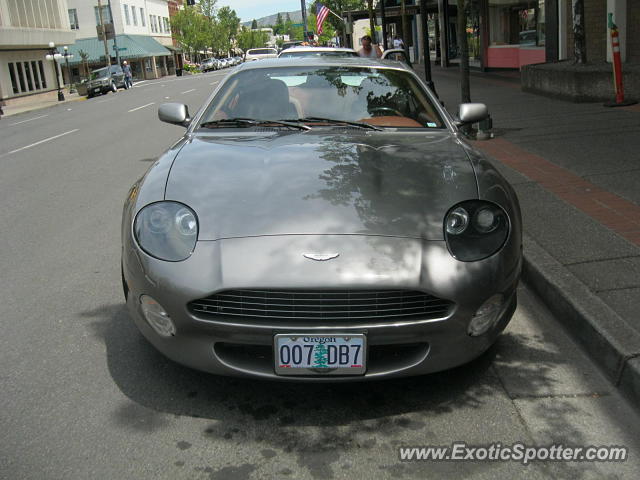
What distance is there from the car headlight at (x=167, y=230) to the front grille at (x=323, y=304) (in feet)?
0.89

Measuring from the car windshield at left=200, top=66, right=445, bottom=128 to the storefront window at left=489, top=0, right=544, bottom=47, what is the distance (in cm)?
1989

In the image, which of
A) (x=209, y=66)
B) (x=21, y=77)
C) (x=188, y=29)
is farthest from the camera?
(x=188, y=29)

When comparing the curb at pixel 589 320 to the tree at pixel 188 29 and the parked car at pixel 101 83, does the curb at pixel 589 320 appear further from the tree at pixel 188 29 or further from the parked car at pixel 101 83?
the tree at pixel 188 29

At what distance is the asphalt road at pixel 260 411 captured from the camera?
2.68 metres

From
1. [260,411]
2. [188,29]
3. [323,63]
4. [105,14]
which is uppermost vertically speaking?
[105,14]

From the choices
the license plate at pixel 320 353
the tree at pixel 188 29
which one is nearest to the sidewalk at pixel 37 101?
the license plate at pixel 320 353

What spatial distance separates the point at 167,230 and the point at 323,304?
0.81m

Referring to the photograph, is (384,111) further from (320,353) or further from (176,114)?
(320,353)

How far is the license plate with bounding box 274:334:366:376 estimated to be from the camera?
2.86 meters

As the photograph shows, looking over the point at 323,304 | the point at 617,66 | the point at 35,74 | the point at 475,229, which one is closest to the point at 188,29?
the point at 35,74

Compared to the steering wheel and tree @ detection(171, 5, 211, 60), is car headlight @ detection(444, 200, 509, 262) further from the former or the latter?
tree @ detection(171, 5, 211, 60)

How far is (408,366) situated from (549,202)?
11.9 ft

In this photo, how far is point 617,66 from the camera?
1174cm

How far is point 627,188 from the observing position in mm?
6363
